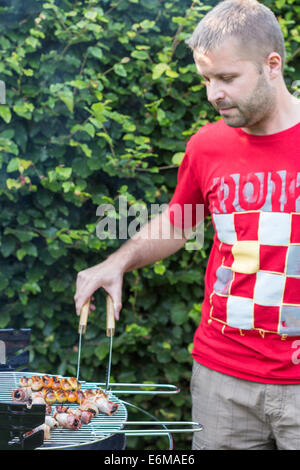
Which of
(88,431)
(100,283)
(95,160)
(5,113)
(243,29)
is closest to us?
(88,431)

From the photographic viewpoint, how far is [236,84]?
177 centimetres

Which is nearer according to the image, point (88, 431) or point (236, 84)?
point (88, 431)

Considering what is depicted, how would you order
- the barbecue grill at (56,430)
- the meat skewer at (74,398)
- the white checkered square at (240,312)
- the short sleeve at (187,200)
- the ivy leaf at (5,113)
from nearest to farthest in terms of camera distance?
the barbecue grill at (56,430) → the meat skewer at (74,398) → the white checkered square at (240,312) → the short sleeve at (187,200) → the ivy leaf at (5,113)

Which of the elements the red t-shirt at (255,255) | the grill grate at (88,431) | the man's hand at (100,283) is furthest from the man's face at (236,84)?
the grill grate at (88,431)

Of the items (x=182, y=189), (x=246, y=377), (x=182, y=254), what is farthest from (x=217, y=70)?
(x=182, y=254)

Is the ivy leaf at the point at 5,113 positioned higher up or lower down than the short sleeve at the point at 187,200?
higher up

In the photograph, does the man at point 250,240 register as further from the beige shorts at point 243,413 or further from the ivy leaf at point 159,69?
the ivy leaf at point 159,69

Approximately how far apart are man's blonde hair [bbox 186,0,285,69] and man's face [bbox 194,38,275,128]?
29 millimetres

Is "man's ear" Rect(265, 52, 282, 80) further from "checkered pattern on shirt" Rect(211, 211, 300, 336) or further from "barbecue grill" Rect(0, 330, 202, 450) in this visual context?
"barbecue grill" Rect(0, 330, 202, 450)

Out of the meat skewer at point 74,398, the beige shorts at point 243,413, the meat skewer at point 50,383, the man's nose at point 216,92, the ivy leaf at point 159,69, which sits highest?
the ivy leaf at point 159,69

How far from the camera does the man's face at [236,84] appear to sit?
5.76 ft

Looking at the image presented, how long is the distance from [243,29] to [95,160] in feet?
4.26

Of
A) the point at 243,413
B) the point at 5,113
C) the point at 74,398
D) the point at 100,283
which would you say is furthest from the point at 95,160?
the point at 243,413

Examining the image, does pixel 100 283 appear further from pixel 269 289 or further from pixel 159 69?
pixel 159 69
